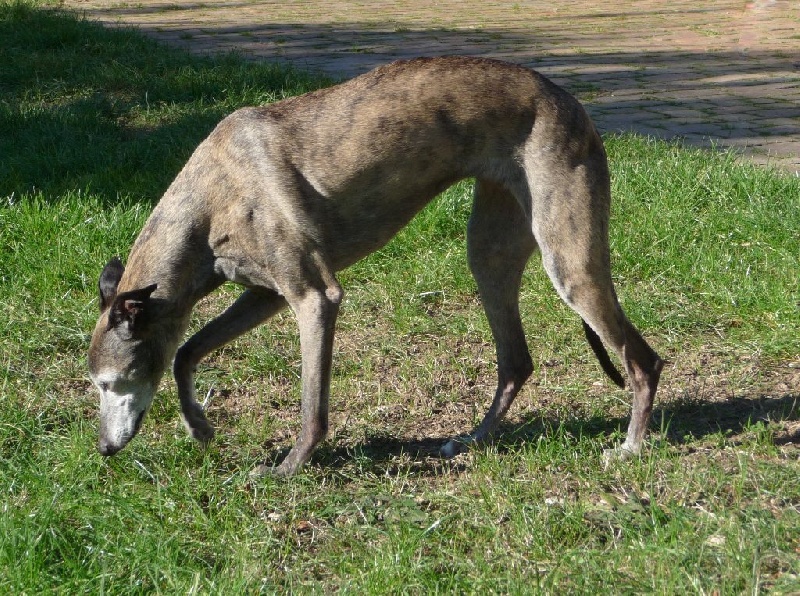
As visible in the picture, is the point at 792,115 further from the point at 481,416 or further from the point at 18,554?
the point at 18,554

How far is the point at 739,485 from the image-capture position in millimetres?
4301

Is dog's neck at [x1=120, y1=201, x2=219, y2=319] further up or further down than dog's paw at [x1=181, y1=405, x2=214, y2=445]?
further up

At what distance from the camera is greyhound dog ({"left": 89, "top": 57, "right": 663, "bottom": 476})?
185 inches

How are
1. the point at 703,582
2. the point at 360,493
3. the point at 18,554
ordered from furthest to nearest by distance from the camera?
the point at 360,493 < the point at 18,554 < the point at 703,582

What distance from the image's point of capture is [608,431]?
5207mm

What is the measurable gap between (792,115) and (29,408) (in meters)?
7.83

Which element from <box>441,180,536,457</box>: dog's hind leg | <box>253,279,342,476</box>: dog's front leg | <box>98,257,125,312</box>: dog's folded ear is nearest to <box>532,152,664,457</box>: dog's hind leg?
<box>441,180,536,457</box>: dog's hind leg

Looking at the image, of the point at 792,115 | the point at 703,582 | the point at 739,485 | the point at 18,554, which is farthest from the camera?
the point at 792,115

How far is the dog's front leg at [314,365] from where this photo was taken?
4.71m

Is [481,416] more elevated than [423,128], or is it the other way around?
[423,128]

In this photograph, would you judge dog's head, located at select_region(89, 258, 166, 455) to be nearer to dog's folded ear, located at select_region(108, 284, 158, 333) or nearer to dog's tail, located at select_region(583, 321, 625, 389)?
dog's folded ear, located at select_region(108, 284, 158, 333)

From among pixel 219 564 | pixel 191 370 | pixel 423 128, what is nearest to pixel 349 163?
pixel 423 128

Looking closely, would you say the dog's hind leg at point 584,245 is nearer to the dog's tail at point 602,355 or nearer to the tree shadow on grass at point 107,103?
the dog's tail at point 602,355

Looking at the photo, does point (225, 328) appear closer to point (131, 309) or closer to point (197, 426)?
point (197, 426)
